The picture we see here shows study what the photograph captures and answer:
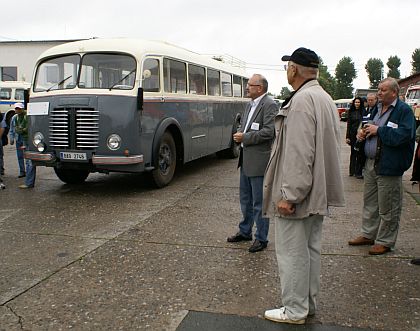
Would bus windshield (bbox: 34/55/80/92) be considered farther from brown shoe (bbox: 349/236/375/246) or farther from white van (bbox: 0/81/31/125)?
white van (bbox: 0/81/31/125)

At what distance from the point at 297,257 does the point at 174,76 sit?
643 centimetres

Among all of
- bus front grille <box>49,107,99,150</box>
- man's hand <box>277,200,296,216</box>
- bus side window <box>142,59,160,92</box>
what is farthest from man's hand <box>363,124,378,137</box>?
bus front grille <box>49,107,99,150</box>

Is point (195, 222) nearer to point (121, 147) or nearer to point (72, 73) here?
→ point (121, 147)

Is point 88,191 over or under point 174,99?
under

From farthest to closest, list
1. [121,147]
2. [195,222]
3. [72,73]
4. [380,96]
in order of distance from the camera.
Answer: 1. [72,73]
2. [121,147]
3. [195,222]
4. [380,96]

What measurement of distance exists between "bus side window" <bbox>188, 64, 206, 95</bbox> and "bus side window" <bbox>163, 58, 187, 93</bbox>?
0.34m

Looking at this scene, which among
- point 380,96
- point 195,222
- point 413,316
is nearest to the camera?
point 413,316

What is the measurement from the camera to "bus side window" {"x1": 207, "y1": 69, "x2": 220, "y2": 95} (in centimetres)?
1120

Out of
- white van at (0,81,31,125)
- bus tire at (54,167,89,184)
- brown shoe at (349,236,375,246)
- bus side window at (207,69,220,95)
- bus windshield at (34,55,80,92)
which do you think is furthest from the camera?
white van at (0,81,31,125)

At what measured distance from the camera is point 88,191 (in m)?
8.66

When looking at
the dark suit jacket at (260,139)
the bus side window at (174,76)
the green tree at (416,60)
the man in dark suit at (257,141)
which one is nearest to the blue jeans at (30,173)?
the bus side window at (174,76)

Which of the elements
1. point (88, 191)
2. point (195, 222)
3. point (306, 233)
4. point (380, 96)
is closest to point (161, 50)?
point (88, 191)

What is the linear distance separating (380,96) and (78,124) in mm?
5021

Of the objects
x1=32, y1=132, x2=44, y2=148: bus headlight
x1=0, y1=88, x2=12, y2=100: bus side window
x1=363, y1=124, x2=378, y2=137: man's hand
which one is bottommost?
x1=32, y1=132, x2=44, y2=148: bus headlight
